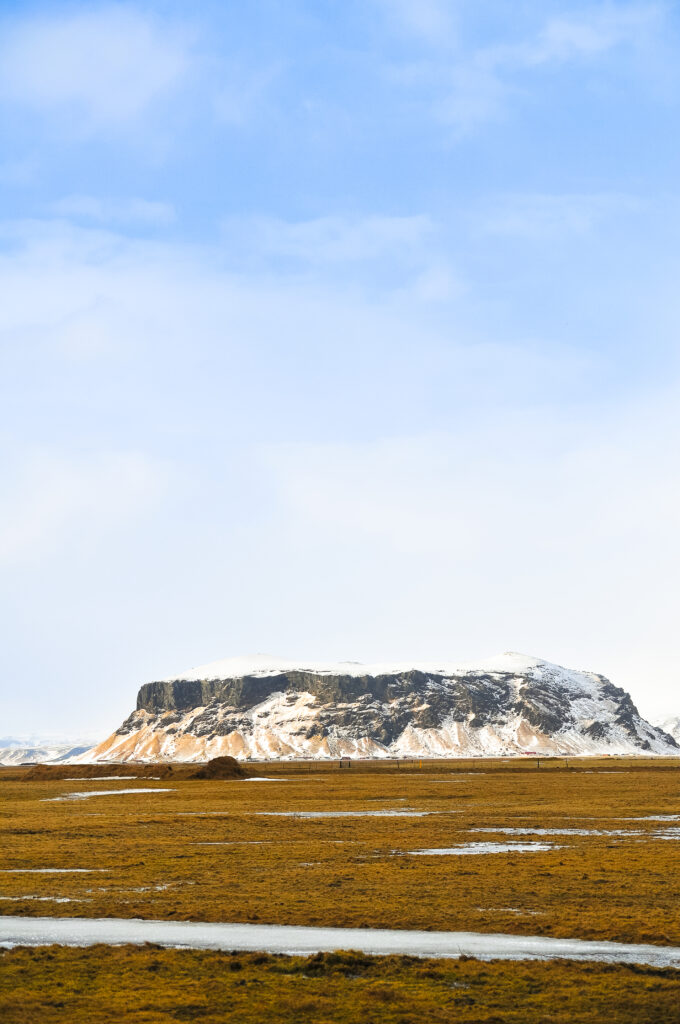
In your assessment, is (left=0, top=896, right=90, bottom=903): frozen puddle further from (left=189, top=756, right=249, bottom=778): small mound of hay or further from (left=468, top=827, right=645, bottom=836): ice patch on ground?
(left=189, top=756, right=249, bottom=778): small mound of hay

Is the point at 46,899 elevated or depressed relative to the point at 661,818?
elevated

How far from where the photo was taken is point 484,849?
118ft

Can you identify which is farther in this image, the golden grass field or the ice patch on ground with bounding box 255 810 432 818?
the ice patch on ground with bounding box 255 810 432 818

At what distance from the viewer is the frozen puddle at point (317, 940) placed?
18.8 metres

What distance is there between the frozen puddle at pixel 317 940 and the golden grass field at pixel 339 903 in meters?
0.75

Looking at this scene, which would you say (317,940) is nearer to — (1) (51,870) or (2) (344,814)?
(1) (51,870)

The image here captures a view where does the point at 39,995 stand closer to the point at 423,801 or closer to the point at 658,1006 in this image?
the point at 658,1006

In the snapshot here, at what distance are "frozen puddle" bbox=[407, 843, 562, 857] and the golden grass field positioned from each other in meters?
0.92

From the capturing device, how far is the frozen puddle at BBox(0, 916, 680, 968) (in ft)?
61.5

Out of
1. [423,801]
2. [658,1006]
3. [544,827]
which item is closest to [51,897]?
[658,1006]

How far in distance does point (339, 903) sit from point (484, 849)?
13068mm

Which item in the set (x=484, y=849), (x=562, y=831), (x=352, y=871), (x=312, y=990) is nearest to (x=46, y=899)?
(x=352, y=871)

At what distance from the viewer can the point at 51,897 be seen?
25453 mm

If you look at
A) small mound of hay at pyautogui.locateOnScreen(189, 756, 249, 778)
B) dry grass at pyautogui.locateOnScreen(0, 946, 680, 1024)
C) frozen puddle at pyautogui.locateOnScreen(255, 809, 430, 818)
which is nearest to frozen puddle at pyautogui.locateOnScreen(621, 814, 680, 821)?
frozen puddle at pyautogui.locateOnScreen(255, 809, 430, 818)
